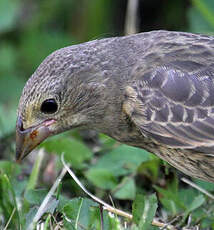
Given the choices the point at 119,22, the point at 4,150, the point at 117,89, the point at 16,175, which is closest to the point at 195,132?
the point at 117,89

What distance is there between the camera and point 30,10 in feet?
28.1

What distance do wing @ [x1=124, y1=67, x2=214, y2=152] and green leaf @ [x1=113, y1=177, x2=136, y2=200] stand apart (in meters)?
0.57

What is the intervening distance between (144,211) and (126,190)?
0.90m

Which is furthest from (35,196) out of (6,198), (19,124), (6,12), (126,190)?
(6,12)

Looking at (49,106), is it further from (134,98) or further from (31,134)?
(134,98)

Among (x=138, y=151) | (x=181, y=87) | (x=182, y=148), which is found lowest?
(x=138, y=151)

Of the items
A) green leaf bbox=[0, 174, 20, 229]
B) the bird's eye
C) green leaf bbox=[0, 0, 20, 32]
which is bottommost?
green leaf bbox=[0, 0, 20, 32]

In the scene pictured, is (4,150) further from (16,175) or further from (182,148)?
(182,148)

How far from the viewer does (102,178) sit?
197 inches

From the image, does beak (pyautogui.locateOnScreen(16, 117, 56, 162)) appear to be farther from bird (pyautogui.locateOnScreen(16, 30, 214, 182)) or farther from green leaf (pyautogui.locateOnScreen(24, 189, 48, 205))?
green leaf (pyautogui.locateOnScreen(24, 189, 48, 205))

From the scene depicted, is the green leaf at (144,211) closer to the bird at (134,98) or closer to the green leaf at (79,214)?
the green leaf at (79,214)

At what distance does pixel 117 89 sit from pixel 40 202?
834mm

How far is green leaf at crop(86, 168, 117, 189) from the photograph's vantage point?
497 centimetres

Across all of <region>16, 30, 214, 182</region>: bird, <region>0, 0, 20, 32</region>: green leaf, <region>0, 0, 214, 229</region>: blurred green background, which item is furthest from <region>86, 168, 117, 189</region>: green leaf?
<region>0, 0, 20, 32</region>: green leaf
